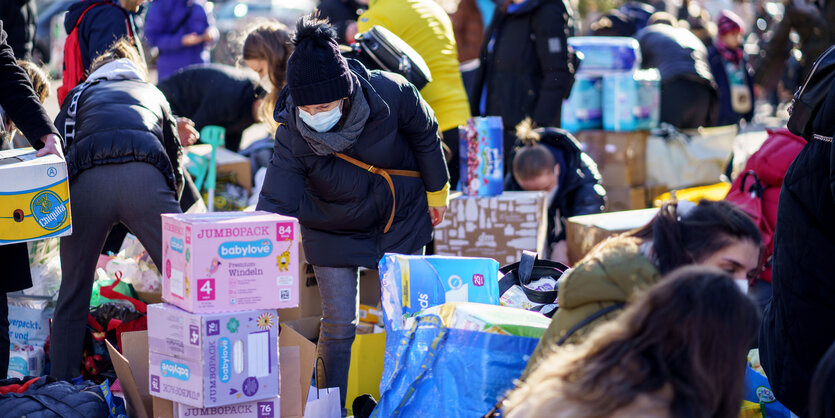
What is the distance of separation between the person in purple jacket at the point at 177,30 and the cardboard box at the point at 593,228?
408 cm

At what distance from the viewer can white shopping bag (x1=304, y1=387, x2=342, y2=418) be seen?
3184 millimetres

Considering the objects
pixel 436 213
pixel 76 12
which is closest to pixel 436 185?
pixel 436 213

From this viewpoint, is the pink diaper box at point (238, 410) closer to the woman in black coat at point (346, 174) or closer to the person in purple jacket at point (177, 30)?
the woman in black coat at point (346, 174)

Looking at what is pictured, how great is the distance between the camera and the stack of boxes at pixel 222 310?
2828 millimetres

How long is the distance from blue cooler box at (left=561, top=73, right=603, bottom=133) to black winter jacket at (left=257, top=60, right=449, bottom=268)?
3306 mm

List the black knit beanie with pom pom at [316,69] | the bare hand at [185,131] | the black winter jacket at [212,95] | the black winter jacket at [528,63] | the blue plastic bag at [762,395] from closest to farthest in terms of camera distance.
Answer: the blue plastic bag at [762,395], the black knit beanie with pom pom at [316,69], the bare hand at [185,131], the black winter jacket at [528,63], the black winter jacket at [212,95]

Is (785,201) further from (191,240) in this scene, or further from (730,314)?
(191,240)

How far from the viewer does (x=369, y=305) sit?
4.64 m

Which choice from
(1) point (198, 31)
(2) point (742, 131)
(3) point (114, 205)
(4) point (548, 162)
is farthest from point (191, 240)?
(2) point (742, 131)

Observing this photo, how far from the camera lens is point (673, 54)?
294 inches

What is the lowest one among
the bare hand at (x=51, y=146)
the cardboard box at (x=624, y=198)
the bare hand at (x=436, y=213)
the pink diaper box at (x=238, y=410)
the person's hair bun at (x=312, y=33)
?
the cardboard box at (x=624, y=198)

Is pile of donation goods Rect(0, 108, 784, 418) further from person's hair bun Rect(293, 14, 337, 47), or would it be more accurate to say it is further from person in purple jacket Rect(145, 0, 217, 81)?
person in purple jacket Rect(145, 0, 217, 81)

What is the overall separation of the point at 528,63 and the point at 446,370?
3.38 m

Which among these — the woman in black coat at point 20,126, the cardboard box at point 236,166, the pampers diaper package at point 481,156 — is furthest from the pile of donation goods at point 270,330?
the cardboard box at point 236,166
